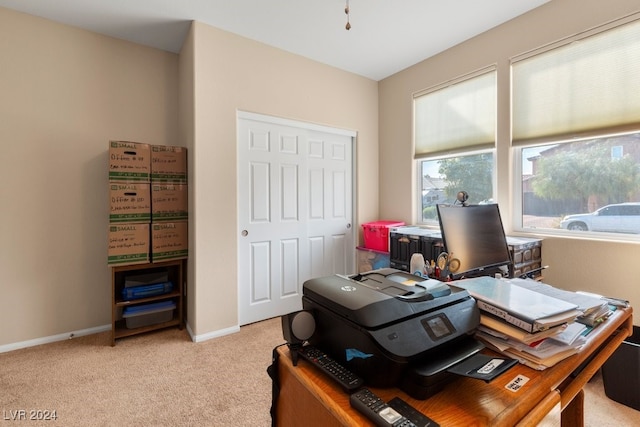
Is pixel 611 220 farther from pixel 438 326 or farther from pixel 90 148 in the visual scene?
pixel 90 148

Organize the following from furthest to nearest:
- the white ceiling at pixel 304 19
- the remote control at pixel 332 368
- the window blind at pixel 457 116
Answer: the window blind at pixel 457 116, the white ceiling at pixel 304 19, the remote control at pixel 332 368

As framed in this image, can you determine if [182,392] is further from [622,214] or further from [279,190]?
[622,214]

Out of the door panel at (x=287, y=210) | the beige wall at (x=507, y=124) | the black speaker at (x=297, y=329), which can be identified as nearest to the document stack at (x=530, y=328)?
the black speaker at (x=297, y=329)

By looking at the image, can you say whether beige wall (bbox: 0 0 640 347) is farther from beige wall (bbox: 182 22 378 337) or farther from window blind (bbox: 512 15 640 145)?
window blind (bbox: 512 15 640 145)

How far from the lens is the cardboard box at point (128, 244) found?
2.38 m

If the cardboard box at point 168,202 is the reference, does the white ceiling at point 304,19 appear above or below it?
above

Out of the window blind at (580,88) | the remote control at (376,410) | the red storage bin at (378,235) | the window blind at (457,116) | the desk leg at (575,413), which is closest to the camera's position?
the remote control at (376,410)

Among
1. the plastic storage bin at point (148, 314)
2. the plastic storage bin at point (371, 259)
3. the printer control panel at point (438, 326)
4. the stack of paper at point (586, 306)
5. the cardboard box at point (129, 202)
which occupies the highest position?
the cardboard box at point (129, 202)

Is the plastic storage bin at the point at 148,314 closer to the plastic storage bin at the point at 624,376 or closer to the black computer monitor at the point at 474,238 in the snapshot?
the black computer monitor at the point at 474,238

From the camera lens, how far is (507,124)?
8.29 feet

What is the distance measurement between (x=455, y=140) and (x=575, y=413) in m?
2.37

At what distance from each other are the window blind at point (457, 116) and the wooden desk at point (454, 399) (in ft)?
Answer: 7.48

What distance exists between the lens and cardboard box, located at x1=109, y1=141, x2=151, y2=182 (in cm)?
238

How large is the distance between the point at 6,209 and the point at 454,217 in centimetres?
330
